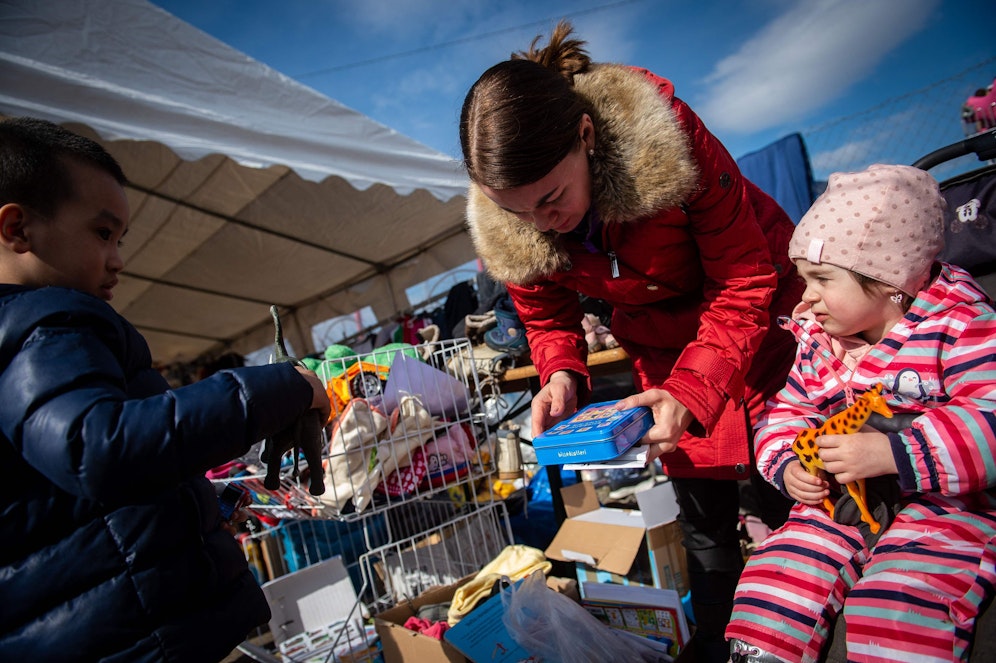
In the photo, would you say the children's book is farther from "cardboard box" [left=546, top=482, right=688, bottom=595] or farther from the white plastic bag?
"cardboard box" [left=546, top=482, right=688, bottom=595]

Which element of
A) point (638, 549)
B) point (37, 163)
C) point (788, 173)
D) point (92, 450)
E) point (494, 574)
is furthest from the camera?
point (788, 173)

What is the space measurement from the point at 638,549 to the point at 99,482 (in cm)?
156

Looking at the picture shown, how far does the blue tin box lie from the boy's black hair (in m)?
1.00

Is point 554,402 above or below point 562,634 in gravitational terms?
above

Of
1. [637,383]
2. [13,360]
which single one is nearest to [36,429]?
[13,360]

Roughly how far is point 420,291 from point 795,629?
4755 mm

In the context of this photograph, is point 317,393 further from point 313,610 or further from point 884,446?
point 313,610

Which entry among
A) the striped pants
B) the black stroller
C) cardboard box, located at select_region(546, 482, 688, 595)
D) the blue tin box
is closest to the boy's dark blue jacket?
the blue tin box

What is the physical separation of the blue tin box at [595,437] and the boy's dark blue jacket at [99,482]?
1.61 ft

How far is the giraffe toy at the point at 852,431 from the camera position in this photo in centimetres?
87

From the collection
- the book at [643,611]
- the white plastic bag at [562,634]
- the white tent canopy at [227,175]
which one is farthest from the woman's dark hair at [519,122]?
the white tent canopy at [227,175]

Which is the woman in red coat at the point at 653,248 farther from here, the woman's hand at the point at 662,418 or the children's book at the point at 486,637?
the children's book at the point at 486,637

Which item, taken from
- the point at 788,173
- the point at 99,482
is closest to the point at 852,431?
the point at 99,482

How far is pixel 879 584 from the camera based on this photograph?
2.66 ft
